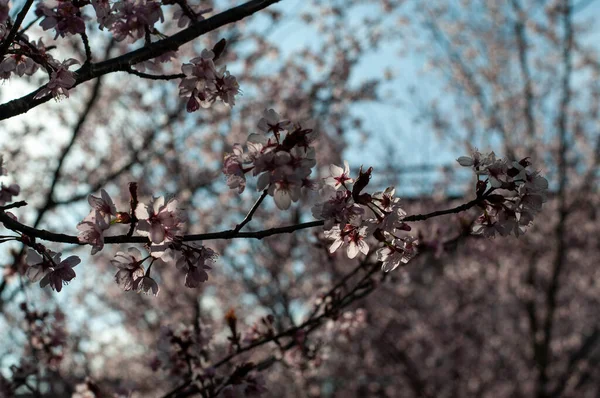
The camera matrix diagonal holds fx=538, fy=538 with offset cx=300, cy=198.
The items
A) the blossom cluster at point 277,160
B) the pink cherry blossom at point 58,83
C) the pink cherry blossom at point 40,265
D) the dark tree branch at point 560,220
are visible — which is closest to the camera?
the blossom cluster at point 277,160

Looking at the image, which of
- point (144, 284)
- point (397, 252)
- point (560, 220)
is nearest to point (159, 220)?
point (144, 284)

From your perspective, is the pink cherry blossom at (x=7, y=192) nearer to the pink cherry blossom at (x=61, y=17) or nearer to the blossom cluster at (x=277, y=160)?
the pink cherry blossom at (x=61, y=17)

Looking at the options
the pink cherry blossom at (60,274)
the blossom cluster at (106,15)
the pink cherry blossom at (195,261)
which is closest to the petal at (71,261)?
the pink cherry blossom at (60,274)

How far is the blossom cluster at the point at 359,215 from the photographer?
1670 millimetres

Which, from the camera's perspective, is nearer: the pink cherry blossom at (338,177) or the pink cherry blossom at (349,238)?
the pink cherry blossom at (338,177)

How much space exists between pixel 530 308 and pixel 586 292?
19.6ft

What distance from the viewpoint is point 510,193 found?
1.80 m

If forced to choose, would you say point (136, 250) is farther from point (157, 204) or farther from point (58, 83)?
point (58, 83)

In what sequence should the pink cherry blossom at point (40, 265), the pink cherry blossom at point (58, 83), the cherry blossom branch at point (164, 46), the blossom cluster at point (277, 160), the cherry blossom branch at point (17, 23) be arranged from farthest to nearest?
1. the cherry blossom branch at point (164, 46)
2. the pink cherry blossom at point (58, 83)
3. the pink cherry blossom at point (40, 265)
4. the cherry blossom branch at point (17, 23)
5. the blossom cluster at point (277, 160)

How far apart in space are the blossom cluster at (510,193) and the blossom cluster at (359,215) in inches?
10.9

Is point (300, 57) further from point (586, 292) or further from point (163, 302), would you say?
point (586, 292)

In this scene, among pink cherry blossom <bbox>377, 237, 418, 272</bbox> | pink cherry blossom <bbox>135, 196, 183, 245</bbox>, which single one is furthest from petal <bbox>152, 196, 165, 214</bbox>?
pink cherry blossom <bbox>377, 237, 418, 272</bbox>

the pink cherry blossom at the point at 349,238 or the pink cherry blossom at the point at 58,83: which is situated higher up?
the pink cherry blossom at the point at 58,83

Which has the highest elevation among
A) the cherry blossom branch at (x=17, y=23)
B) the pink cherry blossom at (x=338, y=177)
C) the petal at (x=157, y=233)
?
the cherry blossom branch at (x=17, y=23)
